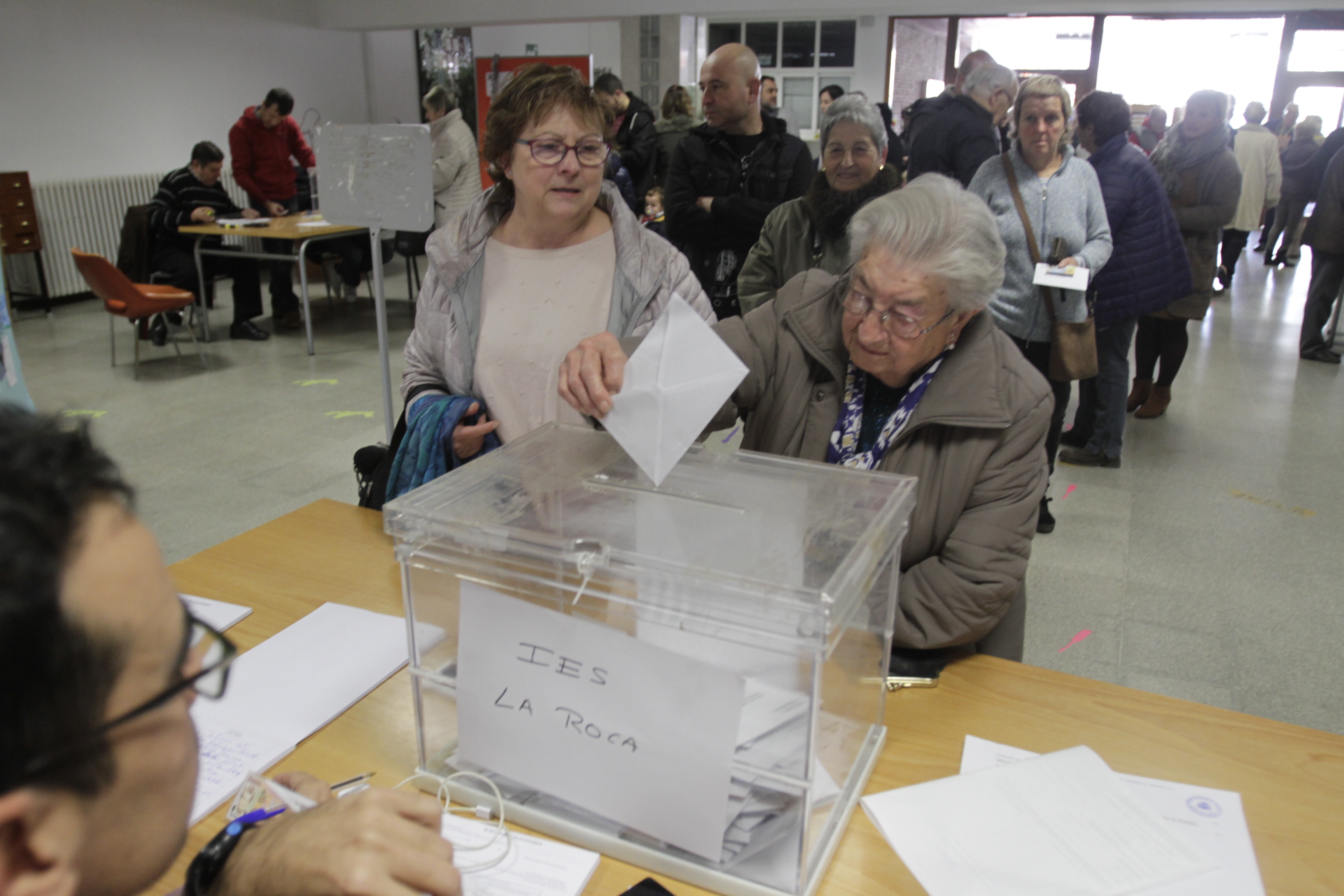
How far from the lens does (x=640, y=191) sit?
213 inches

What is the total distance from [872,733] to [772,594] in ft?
1.25

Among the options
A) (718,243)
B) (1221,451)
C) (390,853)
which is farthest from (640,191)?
(390,853)

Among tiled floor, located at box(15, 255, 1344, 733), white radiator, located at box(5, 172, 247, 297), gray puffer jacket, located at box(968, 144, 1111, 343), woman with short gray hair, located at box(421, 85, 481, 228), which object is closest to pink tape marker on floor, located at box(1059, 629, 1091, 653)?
tiled floor, located at box(15, 255, 1344, 733)

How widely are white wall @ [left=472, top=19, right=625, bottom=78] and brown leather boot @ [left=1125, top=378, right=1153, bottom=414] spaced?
24.7 feet

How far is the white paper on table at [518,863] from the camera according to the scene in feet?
2.62

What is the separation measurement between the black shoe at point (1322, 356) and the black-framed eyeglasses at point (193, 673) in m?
6.77

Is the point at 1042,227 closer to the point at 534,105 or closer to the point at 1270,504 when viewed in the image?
the point at 1270,504

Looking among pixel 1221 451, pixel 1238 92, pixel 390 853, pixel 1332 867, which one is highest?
pixel 1238 92

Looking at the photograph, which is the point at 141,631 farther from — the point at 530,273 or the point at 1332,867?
the point at 530,273

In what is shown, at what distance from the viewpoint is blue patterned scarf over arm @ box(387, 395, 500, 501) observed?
1596mm

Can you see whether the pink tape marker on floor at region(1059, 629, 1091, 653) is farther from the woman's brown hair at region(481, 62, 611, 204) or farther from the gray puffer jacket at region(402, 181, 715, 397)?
the woman's brown hair at region(481, 62, 611, 204)

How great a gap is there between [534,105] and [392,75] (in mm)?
10651

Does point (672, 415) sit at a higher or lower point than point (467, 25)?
lower

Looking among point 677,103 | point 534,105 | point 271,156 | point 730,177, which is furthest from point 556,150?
point 271,156
